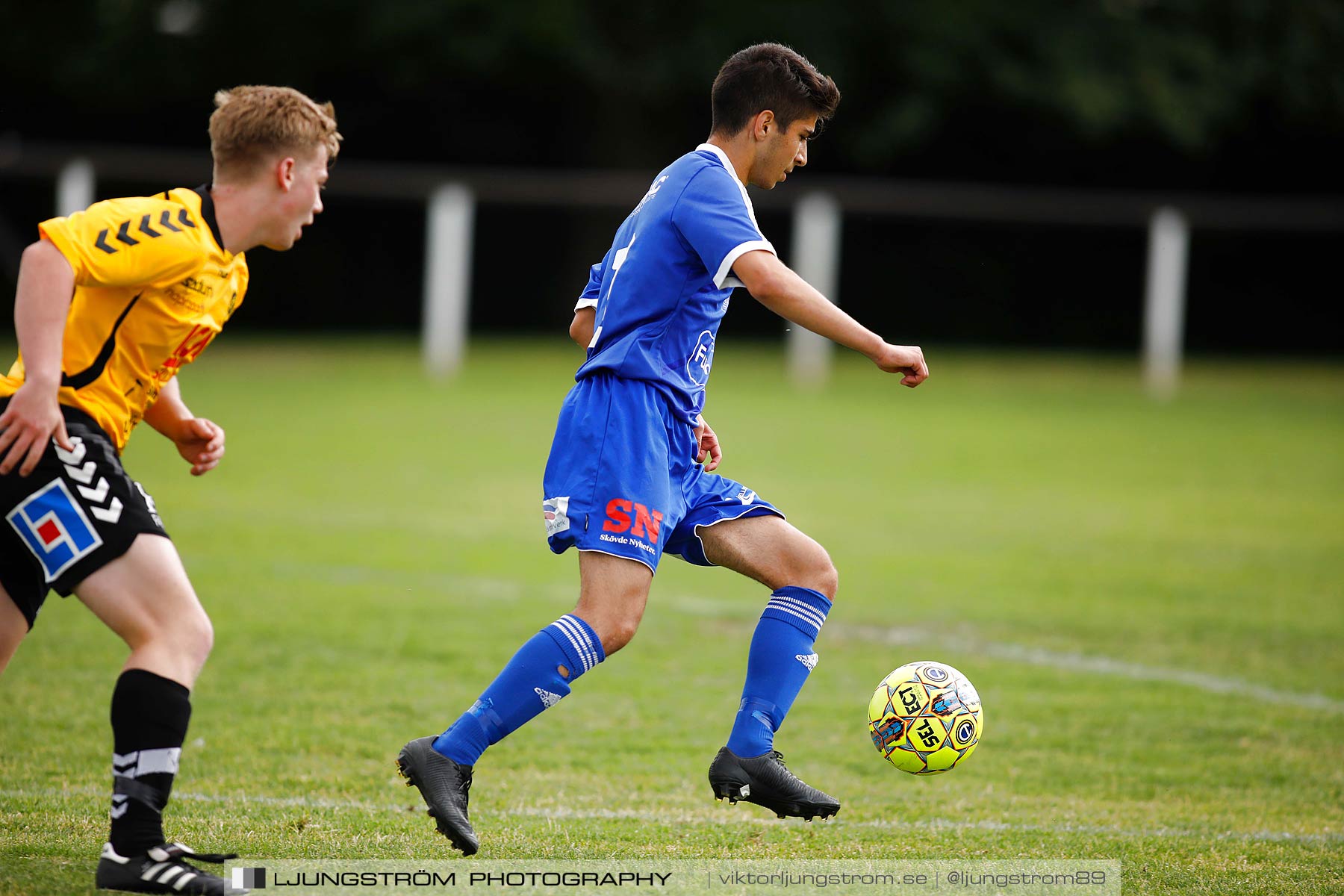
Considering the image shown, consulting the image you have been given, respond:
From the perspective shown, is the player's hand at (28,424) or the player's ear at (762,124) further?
the player's ear at (762,124)

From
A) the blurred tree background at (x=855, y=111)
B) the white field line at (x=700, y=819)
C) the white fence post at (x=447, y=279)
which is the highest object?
the blurred tree background at (x=855, y=111)

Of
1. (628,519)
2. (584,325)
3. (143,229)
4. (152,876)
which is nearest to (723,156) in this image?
(584,325)

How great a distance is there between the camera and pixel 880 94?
2845 cm

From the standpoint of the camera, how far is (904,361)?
3.83m

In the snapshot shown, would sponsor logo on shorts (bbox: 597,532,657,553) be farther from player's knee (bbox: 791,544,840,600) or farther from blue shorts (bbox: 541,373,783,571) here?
player's knee (bbox: 791,544,840,600)

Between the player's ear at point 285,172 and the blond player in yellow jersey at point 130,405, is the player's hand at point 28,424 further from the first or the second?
the player's ear at point 285,172

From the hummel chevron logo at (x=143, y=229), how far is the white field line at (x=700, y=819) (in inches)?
75.8

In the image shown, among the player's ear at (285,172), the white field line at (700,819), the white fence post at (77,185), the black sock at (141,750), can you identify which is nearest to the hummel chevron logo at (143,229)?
the player's ear at (285,172)

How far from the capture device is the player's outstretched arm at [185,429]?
4117 mm

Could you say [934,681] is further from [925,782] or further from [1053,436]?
[1053,436]

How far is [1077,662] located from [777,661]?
329 cm

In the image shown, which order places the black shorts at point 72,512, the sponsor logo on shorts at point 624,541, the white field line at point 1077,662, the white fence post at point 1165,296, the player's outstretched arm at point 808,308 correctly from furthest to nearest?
the white fence post at point 1165,296
the white field line at point 1077,662
the sponsor logo on shorts at point 624,541
the player's outstretched arm at point 808,308
the black shorts at point 72,512

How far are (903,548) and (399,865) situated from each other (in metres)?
6.74

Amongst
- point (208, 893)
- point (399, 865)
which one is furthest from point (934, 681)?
point (208, 893)
